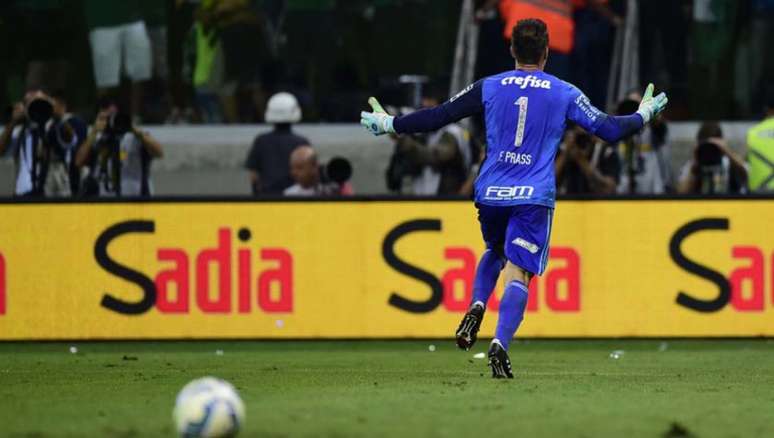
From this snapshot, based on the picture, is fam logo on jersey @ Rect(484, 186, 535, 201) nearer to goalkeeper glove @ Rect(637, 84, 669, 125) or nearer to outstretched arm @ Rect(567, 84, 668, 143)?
outstretched arm @ Rect(567, 84, 668, 143)

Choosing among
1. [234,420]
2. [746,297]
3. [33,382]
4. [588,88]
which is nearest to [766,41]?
[588,88]

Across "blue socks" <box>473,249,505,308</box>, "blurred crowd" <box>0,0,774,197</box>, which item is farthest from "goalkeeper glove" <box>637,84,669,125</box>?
"blurred crowd" <box>0,0,774,197</box>

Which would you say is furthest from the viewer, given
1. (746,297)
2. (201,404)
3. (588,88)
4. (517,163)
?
(588,88)

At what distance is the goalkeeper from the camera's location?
449 inches

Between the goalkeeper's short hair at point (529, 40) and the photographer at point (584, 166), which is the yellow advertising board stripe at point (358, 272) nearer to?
the photographer at point (584, 166)

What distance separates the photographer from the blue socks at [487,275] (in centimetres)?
1166

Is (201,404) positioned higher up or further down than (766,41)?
further down

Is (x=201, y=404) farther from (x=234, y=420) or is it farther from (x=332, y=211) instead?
(x=332, y=211)

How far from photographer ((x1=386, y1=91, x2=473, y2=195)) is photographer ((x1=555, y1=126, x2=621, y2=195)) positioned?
1.00m

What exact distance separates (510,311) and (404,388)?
2.86ft

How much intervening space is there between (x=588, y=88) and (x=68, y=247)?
6.39m

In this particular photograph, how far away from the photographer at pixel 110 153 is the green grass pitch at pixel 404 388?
1913 millimetres

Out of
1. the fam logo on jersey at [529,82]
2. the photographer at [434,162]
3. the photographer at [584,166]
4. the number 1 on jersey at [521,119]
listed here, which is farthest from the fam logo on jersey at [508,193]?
the photographer at [434,162]

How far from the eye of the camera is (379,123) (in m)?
11.9
